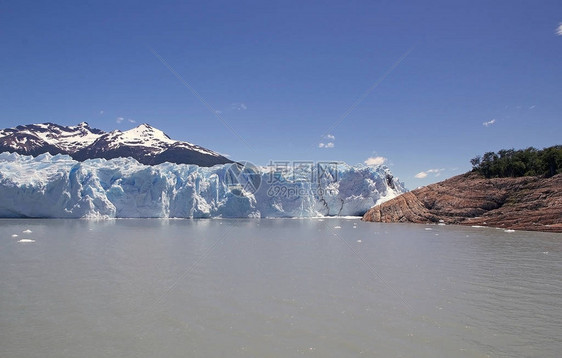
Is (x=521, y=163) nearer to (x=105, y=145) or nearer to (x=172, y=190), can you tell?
(x=172, y=190)

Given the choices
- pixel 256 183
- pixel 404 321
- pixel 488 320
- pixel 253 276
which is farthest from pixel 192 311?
pixel 256 183

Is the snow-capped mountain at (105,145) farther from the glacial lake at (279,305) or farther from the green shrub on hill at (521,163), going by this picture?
the glacial lake at (279,305)

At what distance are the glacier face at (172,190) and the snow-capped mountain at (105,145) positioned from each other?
5485 centimetres

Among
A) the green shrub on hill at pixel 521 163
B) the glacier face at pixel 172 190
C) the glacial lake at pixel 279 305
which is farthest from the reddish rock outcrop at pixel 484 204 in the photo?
the glacial lake at pixel 279 305

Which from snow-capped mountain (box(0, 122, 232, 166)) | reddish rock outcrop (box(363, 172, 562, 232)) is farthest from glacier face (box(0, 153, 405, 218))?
snow-capped mountain (box(0, 122, 232, 166))

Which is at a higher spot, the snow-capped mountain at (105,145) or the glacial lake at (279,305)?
the snow-capped mountain at (105,145)

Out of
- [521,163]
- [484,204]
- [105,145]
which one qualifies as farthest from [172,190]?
[105,145]

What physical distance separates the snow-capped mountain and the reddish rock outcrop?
73.0 m

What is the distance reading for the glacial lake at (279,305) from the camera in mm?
6328

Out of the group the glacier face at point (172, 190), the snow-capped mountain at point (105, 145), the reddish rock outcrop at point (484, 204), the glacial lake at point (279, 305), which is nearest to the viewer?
the glacial lake at point (279, 305)

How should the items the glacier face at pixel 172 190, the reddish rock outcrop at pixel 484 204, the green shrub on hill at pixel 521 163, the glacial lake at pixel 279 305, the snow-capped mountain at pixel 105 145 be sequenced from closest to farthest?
the glacial lake at pixel 279 305
the reddish rock outcrop at pixel 484 204
the green shrub on hill at pixel 521 163
the glacier face at pixel 172 190
the snow-capped mountain at pixel 105 145

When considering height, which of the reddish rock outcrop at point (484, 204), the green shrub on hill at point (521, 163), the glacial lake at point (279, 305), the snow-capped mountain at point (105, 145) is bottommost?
the glacial lake at point (279, 305)

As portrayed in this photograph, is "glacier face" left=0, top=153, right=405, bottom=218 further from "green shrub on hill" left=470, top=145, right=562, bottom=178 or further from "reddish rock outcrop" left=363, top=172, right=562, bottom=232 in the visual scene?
"green shrub on hill" left=470, top=145, right=562, bottom=178

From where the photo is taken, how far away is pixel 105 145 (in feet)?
407
